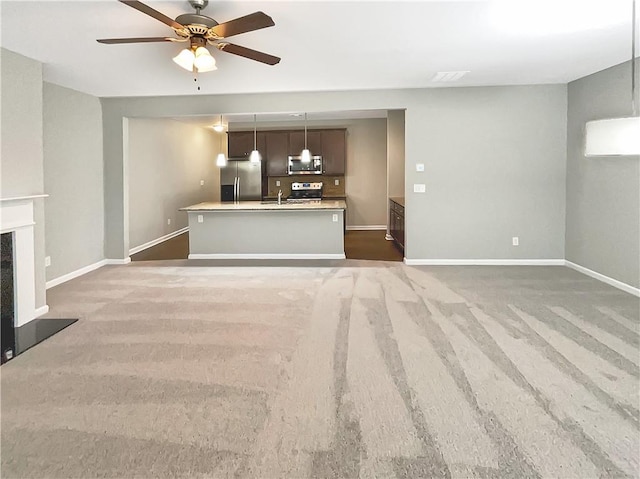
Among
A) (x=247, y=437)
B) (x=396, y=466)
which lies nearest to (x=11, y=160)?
(x=247, y=437)

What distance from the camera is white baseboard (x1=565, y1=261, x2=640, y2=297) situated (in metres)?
5.07

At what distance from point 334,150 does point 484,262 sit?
5.22 meters

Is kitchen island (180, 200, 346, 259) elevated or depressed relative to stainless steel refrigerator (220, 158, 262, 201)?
depressed

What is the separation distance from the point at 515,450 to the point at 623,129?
2.38 metres

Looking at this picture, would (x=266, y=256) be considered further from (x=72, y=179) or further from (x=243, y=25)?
(x=243, y=25)

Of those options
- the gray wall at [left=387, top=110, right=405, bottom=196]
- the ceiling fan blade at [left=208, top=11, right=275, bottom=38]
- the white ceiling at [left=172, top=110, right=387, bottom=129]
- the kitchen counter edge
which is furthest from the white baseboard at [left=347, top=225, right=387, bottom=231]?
the ceiling fan blade at [left=208, top=11, right=275, bottom=38]

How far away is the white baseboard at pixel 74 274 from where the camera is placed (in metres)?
5.75

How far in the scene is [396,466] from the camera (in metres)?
2.15

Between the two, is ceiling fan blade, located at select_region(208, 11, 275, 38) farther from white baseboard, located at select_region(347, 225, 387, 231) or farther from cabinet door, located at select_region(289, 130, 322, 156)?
white baseboard, located at select_region(347, 225, 387, 231)

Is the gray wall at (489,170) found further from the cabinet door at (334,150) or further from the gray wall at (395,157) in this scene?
the cabinet door at (334,150)

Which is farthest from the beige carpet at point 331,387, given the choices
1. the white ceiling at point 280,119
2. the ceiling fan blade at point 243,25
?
the white ceiling at point 280,119

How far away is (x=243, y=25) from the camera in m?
3.05

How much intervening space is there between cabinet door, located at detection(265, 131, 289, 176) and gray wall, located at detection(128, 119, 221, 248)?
1.71 metres

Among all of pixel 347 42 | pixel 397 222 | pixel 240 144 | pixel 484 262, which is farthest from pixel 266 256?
pixel 240 144
